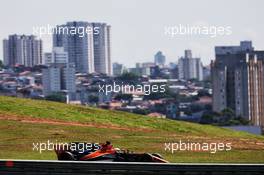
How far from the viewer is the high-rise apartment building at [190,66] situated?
20837 millimetres

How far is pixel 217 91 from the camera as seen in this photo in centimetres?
2488

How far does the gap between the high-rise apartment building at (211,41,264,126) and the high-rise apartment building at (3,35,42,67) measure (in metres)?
4.50

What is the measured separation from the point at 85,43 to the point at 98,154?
317 cm

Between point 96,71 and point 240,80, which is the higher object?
point 96,71

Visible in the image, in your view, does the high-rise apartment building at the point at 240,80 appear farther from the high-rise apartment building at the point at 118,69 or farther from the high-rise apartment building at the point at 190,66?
the high-rise apartment building at the point at 118,69

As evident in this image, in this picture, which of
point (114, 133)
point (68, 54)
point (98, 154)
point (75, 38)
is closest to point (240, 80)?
point (68, 54)

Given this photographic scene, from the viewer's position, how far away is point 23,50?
22.5 meters

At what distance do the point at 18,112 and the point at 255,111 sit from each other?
7.86m

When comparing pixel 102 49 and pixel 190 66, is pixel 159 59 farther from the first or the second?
pixel 190 66

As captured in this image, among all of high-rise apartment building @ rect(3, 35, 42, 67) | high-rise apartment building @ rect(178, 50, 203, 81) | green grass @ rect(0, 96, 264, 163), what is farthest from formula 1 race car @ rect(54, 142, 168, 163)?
high-rise apartment building @ rect(178, 50, 203, 81)

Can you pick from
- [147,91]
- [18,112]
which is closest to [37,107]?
[18,112]

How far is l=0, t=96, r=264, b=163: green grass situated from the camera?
1859 centimetres

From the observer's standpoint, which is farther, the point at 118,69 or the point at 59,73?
the point at 59,73

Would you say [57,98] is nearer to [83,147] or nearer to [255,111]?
[83,147]
